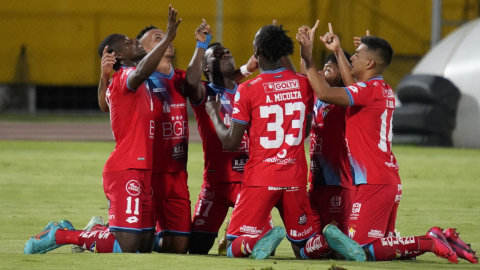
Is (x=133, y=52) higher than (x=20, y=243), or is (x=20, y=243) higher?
(x=133, y=52)

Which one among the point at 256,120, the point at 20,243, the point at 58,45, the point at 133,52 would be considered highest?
the point at 58,45

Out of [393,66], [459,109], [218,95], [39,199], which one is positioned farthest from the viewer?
[393,66]

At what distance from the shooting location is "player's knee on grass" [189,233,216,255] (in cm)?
632

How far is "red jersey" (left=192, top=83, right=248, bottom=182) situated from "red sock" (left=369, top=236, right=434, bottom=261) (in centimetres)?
143

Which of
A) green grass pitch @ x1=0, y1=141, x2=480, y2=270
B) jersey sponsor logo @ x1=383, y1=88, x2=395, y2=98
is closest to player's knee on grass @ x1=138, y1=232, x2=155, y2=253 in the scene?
green grass pitch @ x1=0, y1=141, x2=480, y2=270

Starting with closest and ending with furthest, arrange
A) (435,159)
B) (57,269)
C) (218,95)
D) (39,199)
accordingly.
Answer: (57,269) < (218,95) < (39,199) < (435,159)

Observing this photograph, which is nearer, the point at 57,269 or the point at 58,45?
the point at 57,269

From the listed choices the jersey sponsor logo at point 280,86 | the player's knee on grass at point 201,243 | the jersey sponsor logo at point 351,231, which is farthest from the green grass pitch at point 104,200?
the jersey sponsor logo at point 280,86

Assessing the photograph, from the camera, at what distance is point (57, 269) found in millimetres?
5000

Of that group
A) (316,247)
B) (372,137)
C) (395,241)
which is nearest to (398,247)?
(395,241)

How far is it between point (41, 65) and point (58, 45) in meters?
0.76

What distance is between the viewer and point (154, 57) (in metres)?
5.43

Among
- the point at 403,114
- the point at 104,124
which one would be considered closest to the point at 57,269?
the point at 403,114

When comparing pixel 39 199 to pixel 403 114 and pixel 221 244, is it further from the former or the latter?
pixel 403 114
